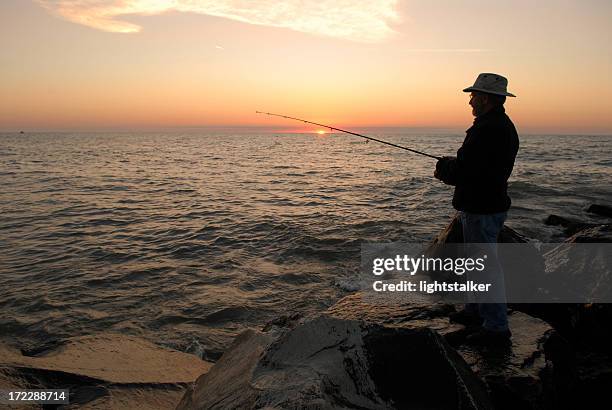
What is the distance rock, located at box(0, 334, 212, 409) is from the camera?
4090 millimetres

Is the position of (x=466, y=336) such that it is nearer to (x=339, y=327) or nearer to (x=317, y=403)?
(x=339, y=327)

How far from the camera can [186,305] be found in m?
7.73

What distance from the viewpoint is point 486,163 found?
3961 millimetres

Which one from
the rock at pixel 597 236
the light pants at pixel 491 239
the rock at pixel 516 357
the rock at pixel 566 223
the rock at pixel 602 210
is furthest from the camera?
the rock at pixel 602 210

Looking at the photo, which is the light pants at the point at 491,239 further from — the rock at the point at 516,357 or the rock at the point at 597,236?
the rock at the point at 597,236

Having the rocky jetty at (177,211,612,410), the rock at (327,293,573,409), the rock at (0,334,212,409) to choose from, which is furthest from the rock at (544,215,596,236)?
the rock at (0,334,212,409)

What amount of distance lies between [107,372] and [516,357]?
14.7ft

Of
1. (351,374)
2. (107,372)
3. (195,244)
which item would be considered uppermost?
(351,374)

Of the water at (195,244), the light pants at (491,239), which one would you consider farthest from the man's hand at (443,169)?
the water at (195,244)

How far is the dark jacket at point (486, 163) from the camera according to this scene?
3.93 m

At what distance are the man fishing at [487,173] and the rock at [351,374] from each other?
46.9 inches

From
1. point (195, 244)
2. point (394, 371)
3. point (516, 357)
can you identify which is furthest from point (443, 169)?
point (195, 244)

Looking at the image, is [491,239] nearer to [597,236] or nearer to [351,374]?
[351,374]

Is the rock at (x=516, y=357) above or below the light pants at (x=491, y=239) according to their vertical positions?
below
